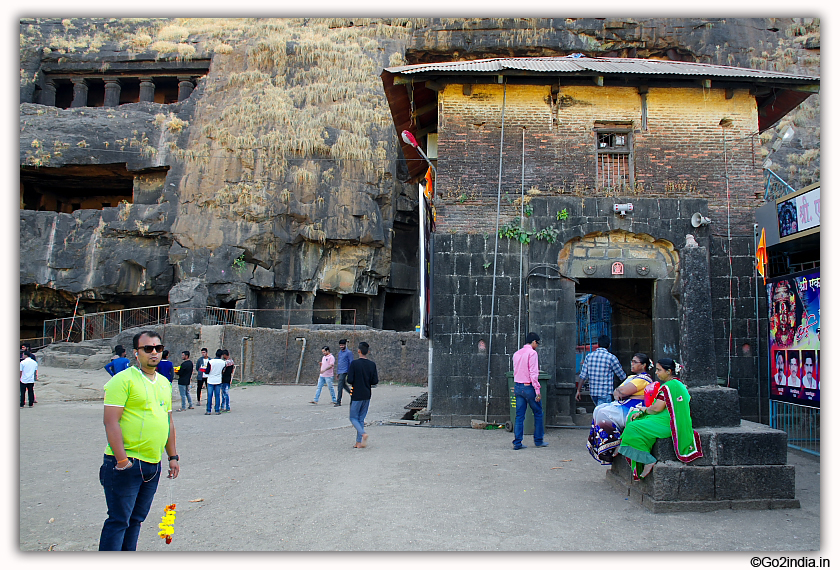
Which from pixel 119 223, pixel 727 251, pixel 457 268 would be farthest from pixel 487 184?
pixel 119 223

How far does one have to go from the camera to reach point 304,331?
20.6m

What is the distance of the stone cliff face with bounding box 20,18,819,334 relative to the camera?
2644cm

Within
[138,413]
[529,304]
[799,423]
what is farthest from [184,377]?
[799,423]

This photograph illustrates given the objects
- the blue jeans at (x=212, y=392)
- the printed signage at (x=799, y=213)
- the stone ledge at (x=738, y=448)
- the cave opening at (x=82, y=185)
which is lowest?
the blue jeans at (x=212, y=392)

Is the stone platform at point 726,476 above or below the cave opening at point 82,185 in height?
below

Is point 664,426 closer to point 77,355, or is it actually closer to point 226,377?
point 226,377

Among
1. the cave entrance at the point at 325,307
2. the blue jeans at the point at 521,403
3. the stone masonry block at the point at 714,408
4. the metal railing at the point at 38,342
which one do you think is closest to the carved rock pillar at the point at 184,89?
the cave entrance at the point at 325,307

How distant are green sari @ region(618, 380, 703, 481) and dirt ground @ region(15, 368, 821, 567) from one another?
1.88 ft

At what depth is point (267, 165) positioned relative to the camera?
2667 centimetres

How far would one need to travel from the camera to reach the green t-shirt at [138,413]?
3863mm

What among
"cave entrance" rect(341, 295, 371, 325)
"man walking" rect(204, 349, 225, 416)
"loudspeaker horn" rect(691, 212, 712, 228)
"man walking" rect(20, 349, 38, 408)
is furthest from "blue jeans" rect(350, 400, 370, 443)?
"cave entrance" rect(341, 295, 371, 325)

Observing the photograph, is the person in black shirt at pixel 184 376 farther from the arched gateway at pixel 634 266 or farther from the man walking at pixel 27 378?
the arched gateway at pixel 634 266

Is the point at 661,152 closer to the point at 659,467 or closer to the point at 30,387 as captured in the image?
the point at 659,467

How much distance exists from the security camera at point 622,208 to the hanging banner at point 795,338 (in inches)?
115
